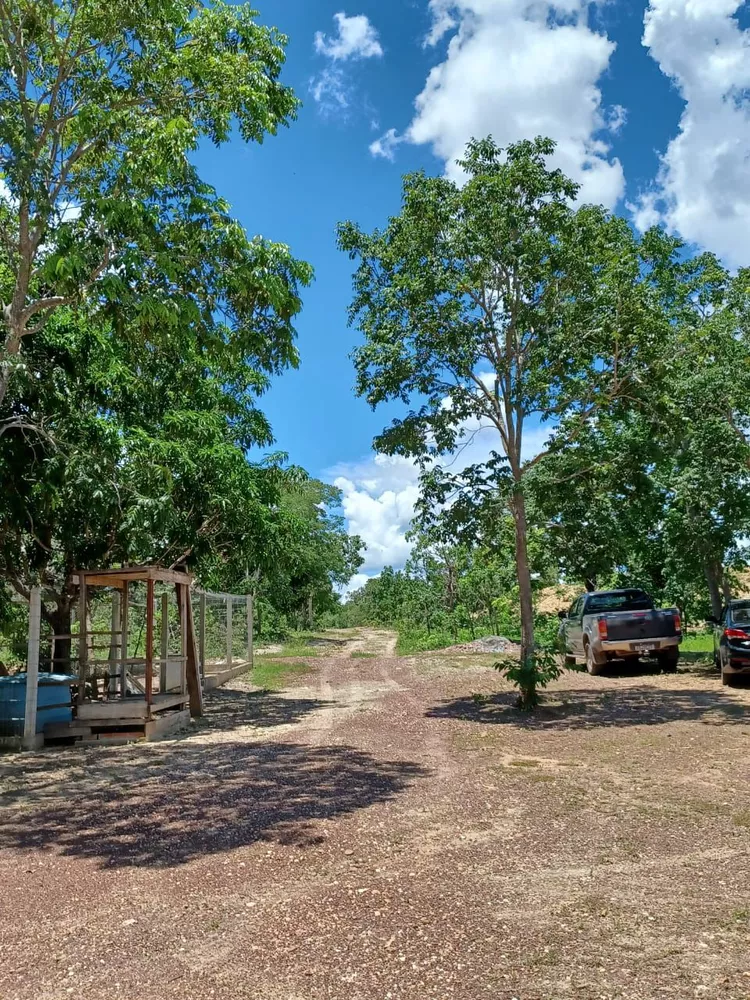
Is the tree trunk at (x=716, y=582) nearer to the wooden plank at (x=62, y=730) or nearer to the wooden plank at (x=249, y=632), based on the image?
the wooden plank at (x=249, y=632)

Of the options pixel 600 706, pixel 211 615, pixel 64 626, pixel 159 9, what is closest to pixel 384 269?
pixel 159 9

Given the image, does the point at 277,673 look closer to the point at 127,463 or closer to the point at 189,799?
the point at 127,463

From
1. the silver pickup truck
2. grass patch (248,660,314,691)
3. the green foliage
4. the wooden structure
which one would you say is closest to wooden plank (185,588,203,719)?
the wooden structure

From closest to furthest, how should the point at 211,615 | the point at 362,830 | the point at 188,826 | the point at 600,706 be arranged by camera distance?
the point at 362,830
the point at 188,826
the point at 600,706
the point at 211,615

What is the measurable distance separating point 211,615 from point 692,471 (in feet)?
43.3

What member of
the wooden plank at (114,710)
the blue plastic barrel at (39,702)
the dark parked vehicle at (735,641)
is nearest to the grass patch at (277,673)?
the wooden plank at (114,710)

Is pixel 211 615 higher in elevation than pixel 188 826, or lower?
higher

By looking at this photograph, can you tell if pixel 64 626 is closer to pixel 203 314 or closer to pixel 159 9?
pixel 203 314

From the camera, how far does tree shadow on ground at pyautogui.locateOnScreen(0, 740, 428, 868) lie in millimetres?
5578

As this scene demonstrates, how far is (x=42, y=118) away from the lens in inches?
375

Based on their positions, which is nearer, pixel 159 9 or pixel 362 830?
pixel 362 830

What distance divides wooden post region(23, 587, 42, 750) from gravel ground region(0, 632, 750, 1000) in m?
0.51

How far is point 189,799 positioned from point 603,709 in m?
7.00

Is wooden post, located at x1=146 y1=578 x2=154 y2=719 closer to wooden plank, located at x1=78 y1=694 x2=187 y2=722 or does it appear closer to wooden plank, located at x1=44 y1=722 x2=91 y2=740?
wooden plank, located at x1=78 y1=694 x2=187 y2=722
